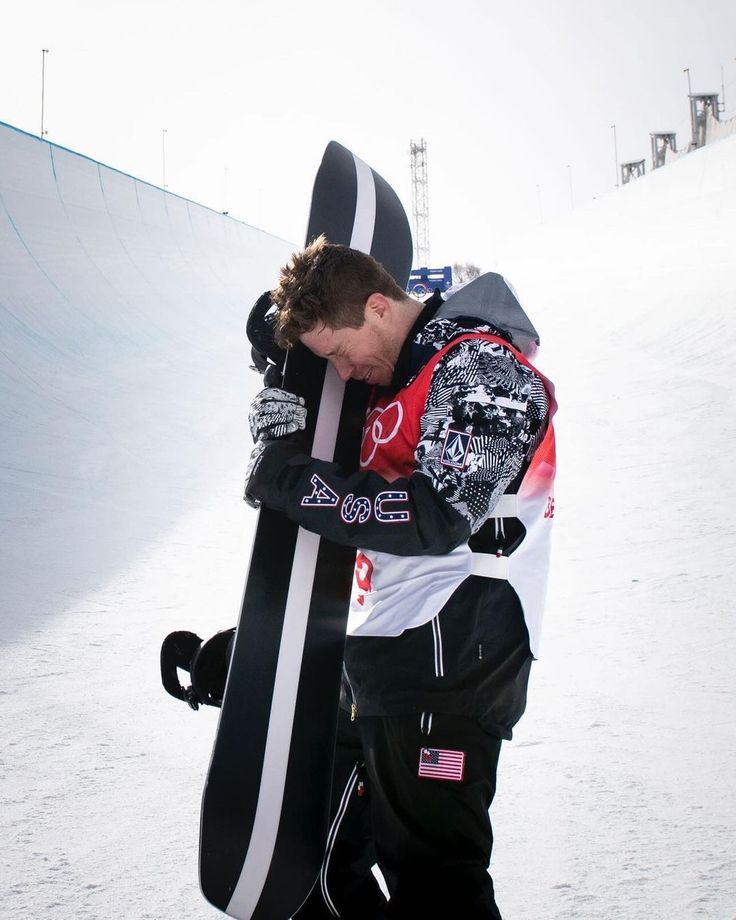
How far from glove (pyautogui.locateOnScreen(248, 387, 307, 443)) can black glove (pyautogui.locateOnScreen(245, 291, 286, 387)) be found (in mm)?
221

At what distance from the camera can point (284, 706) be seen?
147cm

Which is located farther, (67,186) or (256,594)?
(67,186)

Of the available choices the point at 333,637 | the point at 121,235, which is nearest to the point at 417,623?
the point at 333,637

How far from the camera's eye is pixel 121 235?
11312mm

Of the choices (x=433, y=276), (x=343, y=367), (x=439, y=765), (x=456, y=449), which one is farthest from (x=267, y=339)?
(x=433, y=276)

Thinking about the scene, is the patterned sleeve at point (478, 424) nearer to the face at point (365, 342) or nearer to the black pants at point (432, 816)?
the face at point (365, 342)

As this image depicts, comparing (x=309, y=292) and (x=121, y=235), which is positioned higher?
(x=121, y=235)

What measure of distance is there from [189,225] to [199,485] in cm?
1081

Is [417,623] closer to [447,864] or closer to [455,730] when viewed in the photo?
[455,730]

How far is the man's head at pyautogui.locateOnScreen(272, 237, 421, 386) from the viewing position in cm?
130

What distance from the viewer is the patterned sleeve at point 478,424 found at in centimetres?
116

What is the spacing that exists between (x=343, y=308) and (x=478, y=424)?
1.01 ft

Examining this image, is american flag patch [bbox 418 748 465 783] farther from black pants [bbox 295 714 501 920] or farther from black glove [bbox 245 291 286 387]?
black glove [bbox 245 291 286 387]

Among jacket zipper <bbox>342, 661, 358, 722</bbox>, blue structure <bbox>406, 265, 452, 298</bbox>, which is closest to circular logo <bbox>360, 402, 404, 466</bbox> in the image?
jacket zipper <bbox>342, 661, 358, 722</bbox>
